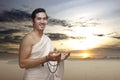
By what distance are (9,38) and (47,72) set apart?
1.50 meters

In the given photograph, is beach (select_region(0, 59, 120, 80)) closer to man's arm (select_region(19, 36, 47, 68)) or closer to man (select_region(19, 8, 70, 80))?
man (select_region(19, 8, 70, 80))

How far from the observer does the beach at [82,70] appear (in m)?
3.04

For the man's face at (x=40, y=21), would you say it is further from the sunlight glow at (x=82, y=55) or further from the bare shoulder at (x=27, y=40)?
the sunlight glow at (x=82, y=55)

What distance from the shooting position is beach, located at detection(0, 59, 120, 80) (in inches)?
120

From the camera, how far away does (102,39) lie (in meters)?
3.12

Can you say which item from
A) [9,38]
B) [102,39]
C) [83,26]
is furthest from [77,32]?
[9,38]

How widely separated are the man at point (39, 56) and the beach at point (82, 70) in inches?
50.4

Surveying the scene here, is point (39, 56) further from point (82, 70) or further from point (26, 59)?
point (82, 70)

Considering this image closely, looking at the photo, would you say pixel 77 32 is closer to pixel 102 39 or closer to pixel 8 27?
pixel 102 39

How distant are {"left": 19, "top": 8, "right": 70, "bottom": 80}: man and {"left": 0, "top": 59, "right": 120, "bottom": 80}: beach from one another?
128 cm

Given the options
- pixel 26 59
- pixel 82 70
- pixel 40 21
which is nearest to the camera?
pixel 26 59

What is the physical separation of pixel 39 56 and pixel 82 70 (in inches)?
56.5

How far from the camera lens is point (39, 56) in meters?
1.68

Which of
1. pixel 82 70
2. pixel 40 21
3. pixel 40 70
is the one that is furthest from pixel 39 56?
pixel 82 70
